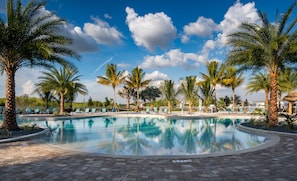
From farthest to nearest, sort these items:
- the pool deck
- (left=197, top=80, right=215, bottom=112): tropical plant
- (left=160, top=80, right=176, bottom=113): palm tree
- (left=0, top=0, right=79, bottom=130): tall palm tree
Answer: (left=160, top=80, right=176, bottom=113): palm tree → (left=197, top=80, right=215, bottom=112): tropical plant → (left=0, top=0, right=79, bottom=130): tall palm tree → the pool deck

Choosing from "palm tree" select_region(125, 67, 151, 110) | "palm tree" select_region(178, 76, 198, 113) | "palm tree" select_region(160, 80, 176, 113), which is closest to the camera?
"palm tree" select_region(178, 76, 198, 113)

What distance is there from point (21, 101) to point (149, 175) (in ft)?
95.5

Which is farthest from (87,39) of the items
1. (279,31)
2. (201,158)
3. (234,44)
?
(201,158)

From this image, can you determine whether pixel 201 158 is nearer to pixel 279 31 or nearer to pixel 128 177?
pixel 128 177

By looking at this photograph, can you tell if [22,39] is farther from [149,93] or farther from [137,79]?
[149,93]

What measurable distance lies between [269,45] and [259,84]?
1726cm

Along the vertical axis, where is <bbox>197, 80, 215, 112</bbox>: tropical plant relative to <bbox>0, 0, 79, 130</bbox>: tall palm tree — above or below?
below

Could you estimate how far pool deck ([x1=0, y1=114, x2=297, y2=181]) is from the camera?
164 inches

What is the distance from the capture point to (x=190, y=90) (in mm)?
27672

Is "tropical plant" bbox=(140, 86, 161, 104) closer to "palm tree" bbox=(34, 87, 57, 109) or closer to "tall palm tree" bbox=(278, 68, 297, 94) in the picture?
"palm tree" bbox=(34, 87, 57, 109)

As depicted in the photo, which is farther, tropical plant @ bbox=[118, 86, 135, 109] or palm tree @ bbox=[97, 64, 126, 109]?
tropical plant @ bbox=[118, 86, 135, 109]

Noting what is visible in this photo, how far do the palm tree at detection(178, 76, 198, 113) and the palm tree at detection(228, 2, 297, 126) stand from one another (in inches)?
557

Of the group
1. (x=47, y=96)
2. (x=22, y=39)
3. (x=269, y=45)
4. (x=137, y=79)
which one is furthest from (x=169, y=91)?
(x=22, y=39)

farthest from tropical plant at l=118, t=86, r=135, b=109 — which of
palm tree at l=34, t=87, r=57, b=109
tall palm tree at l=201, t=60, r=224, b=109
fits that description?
tall palm tree at l=201, t=60, r=224, b=109
